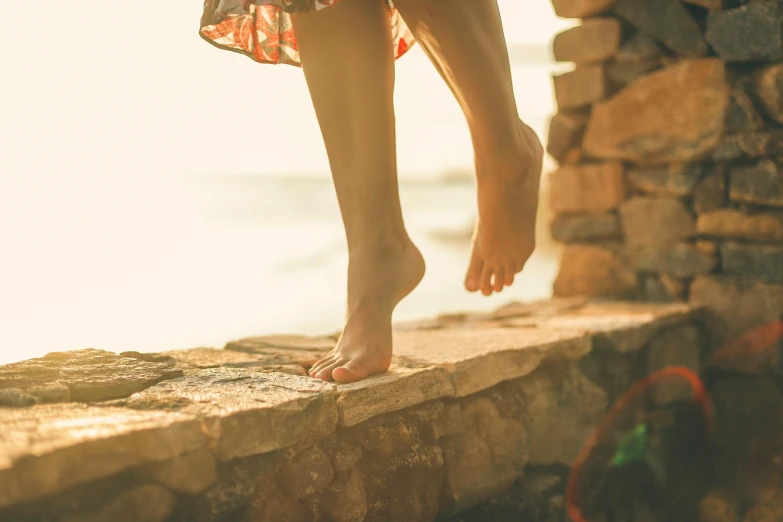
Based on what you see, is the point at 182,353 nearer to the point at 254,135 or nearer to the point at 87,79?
the point at 87,79

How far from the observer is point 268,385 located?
121 centimetres

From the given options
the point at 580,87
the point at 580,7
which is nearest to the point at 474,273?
the point at 580,87

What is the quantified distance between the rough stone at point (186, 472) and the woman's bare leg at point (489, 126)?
79 cm

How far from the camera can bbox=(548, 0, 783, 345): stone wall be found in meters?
1.94

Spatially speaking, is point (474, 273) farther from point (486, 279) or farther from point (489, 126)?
point (489, 126)

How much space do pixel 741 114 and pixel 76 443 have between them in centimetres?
189

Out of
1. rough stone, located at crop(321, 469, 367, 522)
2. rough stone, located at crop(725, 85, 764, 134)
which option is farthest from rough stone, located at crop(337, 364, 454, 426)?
rough stone, located at crop(725, 85, 764, 134)

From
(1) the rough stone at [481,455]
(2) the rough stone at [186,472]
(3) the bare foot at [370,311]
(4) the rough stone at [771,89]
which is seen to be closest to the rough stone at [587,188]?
(4) the rough stone at [771,89]

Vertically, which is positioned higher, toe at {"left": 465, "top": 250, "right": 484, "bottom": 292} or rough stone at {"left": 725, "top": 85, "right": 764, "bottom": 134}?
rough stone at {"left": 725, "top": 85, "right": 764, "bottom": 134}

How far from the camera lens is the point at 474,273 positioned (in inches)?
63.9

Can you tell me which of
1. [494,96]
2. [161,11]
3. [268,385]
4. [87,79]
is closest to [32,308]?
[87,79]

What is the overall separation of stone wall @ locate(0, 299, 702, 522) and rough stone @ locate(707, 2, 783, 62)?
0.76 meters

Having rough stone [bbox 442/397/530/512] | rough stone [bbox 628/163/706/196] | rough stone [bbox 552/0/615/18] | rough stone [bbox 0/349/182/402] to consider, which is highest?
rough stone [bbox 552/0/615/18]

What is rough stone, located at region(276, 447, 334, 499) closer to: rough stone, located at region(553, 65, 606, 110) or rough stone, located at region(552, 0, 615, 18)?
rough stone, located at region(553, 65, 606, 110)
